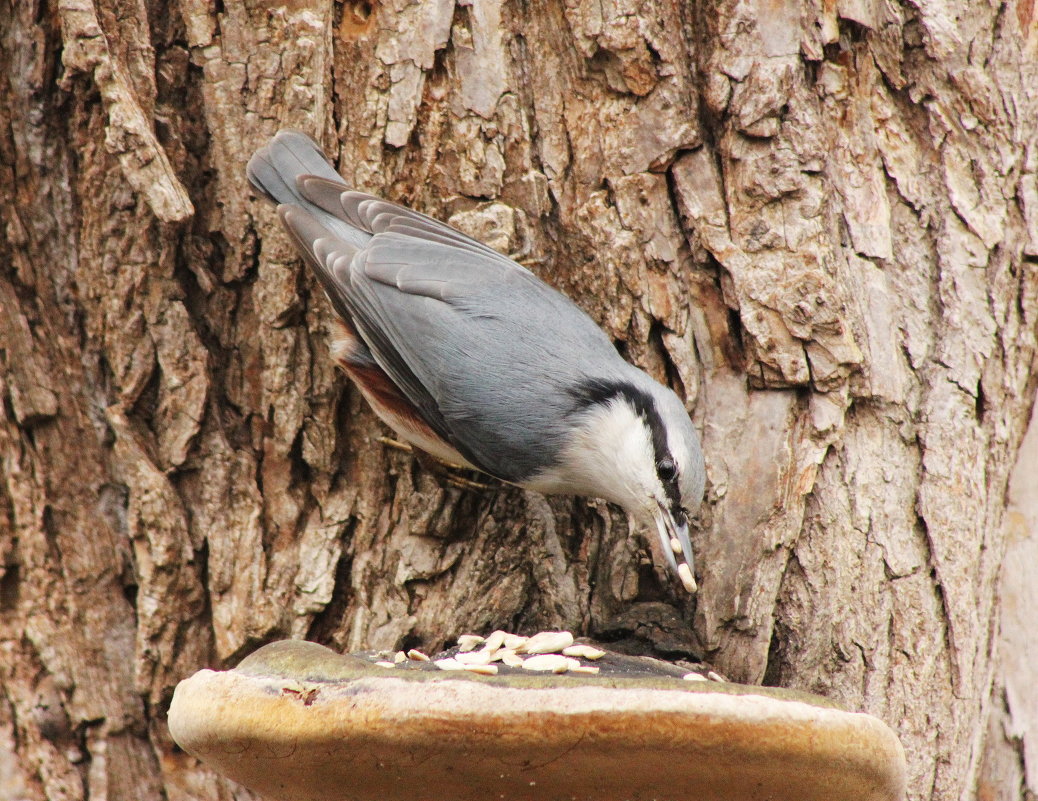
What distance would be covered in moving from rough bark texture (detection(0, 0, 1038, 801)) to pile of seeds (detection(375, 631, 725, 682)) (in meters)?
0.20

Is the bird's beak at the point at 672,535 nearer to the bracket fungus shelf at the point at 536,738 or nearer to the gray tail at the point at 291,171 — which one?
the bracket fungus shelf at the point at 536,738

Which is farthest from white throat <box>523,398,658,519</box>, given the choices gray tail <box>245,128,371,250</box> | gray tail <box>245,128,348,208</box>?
gray tail <box>245,128,348,208</box>

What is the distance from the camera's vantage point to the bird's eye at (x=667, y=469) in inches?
88.7

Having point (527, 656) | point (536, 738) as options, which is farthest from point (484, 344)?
point (536, 738)

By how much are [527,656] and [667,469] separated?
50 centimetres

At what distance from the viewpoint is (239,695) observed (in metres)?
1.69

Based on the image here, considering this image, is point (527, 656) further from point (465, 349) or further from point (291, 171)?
point (291, 171)

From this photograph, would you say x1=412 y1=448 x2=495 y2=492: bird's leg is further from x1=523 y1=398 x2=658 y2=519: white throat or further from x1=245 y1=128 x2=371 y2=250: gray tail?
x1=245 y1=128 x2=371 y2=250: gray tail

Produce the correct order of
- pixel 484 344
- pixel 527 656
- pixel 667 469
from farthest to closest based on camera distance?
pixel 484 344 → pixel 667 469 → pixel 527 656

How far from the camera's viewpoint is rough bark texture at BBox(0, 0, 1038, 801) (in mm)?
2336

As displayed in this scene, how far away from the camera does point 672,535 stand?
229 cm

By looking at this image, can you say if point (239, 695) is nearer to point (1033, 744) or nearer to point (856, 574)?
point (856, 574)

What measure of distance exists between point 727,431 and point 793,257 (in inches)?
16.4

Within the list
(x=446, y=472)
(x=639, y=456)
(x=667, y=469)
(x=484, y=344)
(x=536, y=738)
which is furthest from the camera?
(x=446, y=472)
